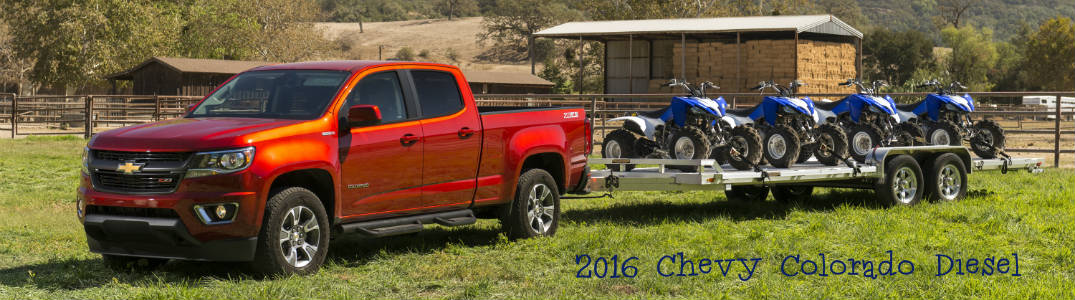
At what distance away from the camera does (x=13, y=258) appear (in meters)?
8.98

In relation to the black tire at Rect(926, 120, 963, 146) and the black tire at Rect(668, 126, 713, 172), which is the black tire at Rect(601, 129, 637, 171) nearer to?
the black tire at Rect(668, 126, 713, 172)

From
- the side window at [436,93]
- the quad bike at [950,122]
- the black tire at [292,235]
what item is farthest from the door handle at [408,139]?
the quad bike at [950,122]

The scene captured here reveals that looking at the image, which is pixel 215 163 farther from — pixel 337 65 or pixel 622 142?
pixel 622 142

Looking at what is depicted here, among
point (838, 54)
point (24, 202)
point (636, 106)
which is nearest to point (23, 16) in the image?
point (636, 106)

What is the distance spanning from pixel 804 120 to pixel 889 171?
1.20 meters

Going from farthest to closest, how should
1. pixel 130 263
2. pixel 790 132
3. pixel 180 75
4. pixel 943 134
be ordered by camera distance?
pixel 180 75, pixel 943 134, pixel 790 132, pixel 130 263

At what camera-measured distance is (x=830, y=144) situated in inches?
521

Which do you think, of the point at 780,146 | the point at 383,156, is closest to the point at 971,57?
the point at 780,146

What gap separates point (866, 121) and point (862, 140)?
0.45m

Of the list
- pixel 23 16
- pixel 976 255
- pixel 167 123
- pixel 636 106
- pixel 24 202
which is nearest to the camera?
pixel 167 123

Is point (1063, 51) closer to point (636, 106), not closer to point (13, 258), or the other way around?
point (636, 106)

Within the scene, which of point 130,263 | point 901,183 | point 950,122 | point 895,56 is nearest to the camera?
point 130,263

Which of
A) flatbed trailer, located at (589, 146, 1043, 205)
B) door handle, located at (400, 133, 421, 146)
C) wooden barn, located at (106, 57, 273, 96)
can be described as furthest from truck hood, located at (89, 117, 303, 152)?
wooden barn, located at (106, 57, 273, 96)

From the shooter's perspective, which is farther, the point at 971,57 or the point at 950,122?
the point at 971,57
